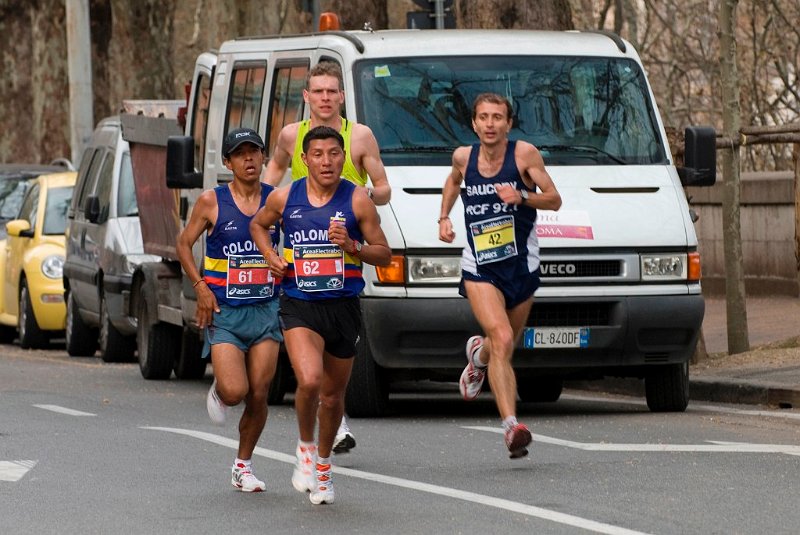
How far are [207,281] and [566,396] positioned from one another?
249 inches

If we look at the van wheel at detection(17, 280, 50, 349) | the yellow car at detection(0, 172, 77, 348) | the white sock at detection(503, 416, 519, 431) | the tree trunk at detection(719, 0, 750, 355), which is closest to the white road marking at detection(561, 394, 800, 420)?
the tree trunk at detection(719, 0, 750, 355)

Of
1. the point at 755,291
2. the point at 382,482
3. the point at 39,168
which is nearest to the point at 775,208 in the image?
the point at 755,291

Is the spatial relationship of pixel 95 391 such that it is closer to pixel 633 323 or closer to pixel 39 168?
pixel 633 323

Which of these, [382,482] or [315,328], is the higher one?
[315,328]

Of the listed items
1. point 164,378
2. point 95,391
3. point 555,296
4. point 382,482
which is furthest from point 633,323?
point 164,378

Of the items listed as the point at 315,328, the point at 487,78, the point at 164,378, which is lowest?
the point at 164,378

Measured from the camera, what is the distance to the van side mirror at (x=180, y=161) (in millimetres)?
14313

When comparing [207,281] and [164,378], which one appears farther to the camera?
[164,378]

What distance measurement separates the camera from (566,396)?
599 inches

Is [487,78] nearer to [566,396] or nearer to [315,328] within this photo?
[566,396]

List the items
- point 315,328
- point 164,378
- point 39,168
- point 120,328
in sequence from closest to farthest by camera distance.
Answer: point 315,328 → point 164,378 → point 120,328 → point 39,168

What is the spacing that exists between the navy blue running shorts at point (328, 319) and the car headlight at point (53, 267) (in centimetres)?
1350

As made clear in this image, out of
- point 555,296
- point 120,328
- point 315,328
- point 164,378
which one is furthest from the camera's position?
point 120,328

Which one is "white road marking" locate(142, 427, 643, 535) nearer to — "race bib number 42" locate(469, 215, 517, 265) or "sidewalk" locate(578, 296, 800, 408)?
"race bib number 42" locate(469, 215, 517, 265)
